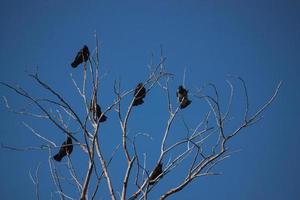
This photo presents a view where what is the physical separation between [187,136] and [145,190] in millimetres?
666

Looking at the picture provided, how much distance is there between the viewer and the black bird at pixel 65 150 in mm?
3173

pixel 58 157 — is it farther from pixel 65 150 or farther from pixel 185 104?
pixel 185 104

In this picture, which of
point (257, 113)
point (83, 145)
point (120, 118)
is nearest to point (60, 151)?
point (83, 145)

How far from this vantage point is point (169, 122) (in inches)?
120

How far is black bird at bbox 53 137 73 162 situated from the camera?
10.4ft

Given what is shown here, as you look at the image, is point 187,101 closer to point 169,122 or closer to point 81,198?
point 169,122

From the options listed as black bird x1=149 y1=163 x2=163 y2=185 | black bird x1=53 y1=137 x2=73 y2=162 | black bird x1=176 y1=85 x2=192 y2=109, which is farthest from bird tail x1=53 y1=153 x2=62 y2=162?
black bird x1=176 y1=85 x2=192 y2=109

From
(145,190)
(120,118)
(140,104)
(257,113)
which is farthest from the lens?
(140,104)

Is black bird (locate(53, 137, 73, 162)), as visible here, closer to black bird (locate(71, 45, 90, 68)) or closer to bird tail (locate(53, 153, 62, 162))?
bird tail (locate(53, 153, 62, 162))

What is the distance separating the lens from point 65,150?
10.6 feet

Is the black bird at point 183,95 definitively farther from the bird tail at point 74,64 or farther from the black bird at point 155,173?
the bird tail at point 74,64

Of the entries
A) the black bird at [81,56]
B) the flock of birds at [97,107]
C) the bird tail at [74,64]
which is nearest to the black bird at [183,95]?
the flock of birds at [97,107]

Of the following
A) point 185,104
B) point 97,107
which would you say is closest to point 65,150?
point 97,107

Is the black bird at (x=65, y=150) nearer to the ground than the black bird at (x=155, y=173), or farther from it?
farther from it
